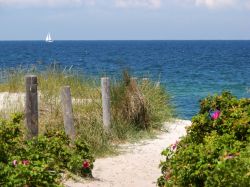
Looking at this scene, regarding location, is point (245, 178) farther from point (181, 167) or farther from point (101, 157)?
point (101, 157)

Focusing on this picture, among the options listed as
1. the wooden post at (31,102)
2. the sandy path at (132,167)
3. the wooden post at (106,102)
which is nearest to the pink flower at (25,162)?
the sandy path at (132,167)

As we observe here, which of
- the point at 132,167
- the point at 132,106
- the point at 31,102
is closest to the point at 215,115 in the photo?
the point at 31,102

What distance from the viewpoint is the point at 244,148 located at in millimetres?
5109

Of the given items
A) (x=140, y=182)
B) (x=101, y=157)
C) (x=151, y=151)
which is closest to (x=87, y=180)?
(x=140, y=182)

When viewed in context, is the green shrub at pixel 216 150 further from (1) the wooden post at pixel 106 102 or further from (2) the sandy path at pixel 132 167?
(1) the wooden post at pixel 106 102

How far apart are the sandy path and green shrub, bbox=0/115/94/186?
1.10 feet

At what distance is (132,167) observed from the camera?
9320mm

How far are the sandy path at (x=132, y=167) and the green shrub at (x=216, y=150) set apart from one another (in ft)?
6.83

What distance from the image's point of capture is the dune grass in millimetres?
10498

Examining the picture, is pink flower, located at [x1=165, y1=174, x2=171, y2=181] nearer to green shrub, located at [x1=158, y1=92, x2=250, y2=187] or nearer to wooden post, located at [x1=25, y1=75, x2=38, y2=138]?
green shrub, located at [x1=158, y1=92, x2=250, y2=187]

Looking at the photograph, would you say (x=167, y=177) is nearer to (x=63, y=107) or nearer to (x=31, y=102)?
(x=31, y=102)

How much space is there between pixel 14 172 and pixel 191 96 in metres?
20.2

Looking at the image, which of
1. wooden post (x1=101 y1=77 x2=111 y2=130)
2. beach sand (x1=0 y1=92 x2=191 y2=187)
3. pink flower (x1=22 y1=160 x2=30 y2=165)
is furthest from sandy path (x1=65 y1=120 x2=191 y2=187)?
pink flower (x1=22 y1=160 x2=30 y2=165)

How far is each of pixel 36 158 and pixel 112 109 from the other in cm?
562
